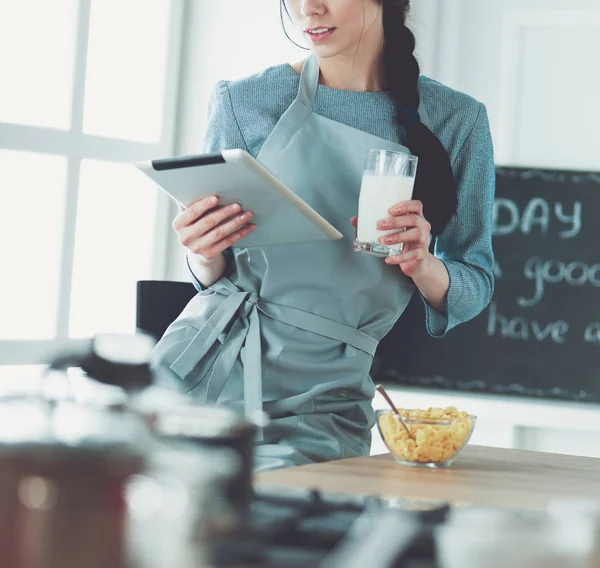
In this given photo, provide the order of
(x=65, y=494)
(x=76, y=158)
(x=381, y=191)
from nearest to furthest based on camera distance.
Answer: (x=65, y=494), (x=381, y=191), (x=76, y=158)

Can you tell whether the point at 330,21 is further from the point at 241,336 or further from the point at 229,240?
the point at 241,336

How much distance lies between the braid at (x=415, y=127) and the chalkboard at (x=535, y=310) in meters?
1.26

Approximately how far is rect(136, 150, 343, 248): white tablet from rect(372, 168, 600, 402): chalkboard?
4.90 ft

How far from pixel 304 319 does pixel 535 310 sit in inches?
58.9

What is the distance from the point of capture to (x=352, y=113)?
179 cm

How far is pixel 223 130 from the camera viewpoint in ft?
6.00

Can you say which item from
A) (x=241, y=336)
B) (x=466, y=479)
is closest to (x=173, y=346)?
(x=241, y=336)

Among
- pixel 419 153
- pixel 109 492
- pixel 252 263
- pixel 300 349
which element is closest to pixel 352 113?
pixel 419 153

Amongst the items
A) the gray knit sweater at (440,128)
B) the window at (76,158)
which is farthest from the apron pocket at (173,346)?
the window at (76,158)

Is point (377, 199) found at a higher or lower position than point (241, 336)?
higher

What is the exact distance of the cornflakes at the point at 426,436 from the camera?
4.37ft

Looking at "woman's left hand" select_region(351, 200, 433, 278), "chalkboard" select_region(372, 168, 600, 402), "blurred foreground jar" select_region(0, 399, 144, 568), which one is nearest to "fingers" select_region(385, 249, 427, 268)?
"woman's left hand" select_region(351, 200, 433, 278)

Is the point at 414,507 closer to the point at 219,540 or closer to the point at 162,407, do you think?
the point at 219,540

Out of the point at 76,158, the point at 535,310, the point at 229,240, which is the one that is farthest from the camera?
the point at 535,310
